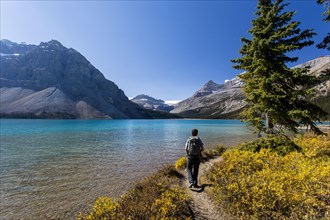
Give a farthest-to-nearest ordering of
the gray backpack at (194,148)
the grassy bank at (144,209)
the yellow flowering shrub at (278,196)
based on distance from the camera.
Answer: the gray backpack at (194,148), the grassy bank at (144,209), the yellow flowering shrub at (278,196)

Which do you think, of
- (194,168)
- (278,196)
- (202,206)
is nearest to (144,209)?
(202,206)

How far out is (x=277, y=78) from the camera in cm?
1336

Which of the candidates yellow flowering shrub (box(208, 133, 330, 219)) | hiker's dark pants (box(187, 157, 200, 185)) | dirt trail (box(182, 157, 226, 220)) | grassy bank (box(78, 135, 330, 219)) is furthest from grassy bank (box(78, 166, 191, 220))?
hiker's dark pants (box(187, 157, 200, 185))

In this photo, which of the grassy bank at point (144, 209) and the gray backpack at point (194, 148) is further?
the gray backpack at point (194, 148)

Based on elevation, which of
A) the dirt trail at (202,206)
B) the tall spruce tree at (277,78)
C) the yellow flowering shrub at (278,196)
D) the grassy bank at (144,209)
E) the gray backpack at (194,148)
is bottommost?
the dirt trail at (202,206)

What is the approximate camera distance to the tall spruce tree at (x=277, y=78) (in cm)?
1305

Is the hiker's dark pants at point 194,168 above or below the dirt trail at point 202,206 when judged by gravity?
above

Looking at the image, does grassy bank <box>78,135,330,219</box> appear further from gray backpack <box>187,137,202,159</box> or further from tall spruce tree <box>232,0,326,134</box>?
tall spruce tree <box>232,0,326,134</box>

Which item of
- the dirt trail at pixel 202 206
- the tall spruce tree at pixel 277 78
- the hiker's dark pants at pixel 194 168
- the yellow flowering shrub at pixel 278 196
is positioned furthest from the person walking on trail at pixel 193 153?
the tall spruce tree at pixel 277 78

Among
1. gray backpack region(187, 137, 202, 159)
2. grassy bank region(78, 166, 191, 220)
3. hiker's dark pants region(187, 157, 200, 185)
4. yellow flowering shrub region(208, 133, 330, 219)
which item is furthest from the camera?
hiker's dark pants region(187, 157, 200, 185)

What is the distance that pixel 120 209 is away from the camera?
20.1 ft

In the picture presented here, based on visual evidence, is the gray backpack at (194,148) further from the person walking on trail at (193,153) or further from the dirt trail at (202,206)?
the dirt trail at (202,206)

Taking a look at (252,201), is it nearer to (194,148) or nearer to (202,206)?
(202,206)

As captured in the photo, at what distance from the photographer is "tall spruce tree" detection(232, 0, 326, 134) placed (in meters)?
13.0
